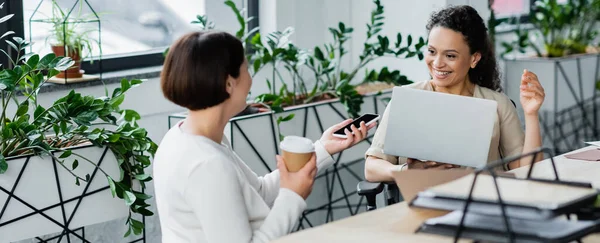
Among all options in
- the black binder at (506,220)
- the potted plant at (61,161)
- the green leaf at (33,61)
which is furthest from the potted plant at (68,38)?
the black binder at (506,220)

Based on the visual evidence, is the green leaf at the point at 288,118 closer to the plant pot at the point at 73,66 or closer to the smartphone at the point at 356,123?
the plant pot at the point at 73,66

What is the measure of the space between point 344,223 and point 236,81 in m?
0.43

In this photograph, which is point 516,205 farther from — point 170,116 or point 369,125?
point 170,116

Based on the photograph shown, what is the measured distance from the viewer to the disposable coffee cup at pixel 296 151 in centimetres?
201

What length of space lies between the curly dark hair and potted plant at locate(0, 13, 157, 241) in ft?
3.32

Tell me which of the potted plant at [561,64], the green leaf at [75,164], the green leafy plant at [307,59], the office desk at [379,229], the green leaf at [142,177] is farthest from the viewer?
the potted plant at [561,64]

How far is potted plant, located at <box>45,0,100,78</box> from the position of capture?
3.23 meters

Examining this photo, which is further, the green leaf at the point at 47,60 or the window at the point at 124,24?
the window at the point at 124,24

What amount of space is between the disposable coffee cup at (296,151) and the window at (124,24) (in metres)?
1.53

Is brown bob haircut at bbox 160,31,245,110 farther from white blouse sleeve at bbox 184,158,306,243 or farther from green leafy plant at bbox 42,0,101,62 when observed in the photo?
green leafy plant at bbox 42,0,101,62

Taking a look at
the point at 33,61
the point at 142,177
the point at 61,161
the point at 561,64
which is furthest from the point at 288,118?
the point at 561,64

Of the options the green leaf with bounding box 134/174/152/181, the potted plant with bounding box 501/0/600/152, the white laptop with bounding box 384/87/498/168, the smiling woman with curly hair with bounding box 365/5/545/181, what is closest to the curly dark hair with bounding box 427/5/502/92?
the smiling woman with curly hair with bounding box 365/5/545/181

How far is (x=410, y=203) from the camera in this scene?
1770 millimetres

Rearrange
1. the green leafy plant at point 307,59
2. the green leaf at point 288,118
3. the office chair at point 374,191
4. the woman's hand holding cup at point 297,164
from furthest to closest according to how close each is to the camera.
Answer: the green leafy plant at point 307,59
the green leaf at point 288,118
the office chair at point 374,191
the woman's hand holding cup at point 297,164
